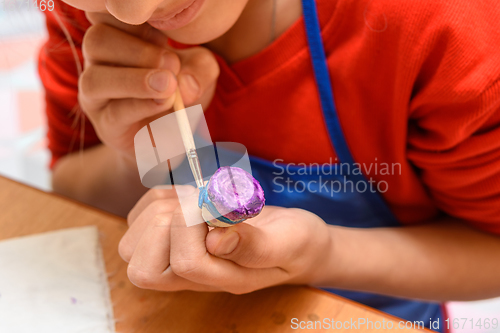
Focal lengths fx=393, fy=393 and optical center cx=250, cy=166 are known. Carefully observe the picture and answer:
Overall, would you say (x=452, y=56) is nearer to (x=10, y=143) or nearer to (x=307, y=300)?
(x=307, y=300)

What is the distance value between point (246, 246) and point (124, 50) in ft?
0.57

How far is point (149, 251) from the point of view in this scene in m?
0.24

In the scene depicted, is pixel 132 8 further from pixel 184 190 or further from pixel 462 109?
pixel 462 109

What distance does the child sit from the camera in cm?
26

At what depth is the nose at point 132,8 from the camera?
213 mm

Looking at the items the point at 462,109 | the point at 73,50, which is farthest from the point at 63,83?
the point at 462,109

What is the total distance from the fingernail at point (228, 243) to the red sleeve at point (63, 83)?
0.21 m

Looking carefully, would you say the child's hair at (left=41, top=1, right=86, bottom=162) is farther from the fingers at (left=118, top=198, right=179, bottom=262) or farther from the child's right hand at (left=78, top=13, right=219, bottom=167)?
the fingers at (left=118, top=198, right=179, bottom=262)

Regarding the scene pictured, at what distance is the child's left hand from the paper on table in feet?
→ 0.18

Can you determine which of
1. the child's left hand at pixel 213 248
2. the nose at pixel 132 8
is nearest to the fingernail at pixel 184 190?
the child's left hand at pixel 213 248

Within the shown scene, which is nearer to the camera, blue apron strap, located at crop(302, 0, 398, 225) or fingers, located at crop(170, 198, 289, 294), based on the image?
fingers, located at crop(170, 198, 289, 294)

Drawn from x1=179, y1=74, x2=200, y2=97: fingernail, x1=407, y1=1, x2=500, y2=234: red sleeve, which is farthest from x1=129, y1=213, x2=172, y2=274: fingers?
x1=407, y1=1, x2=500, y2=234: red sleeve

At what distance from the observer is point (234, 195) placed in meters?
0.20

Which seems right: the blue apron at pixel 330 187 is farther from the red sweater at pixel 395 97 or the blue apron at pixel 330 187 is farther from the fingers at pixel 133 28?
the fingers at pixel 133 28
